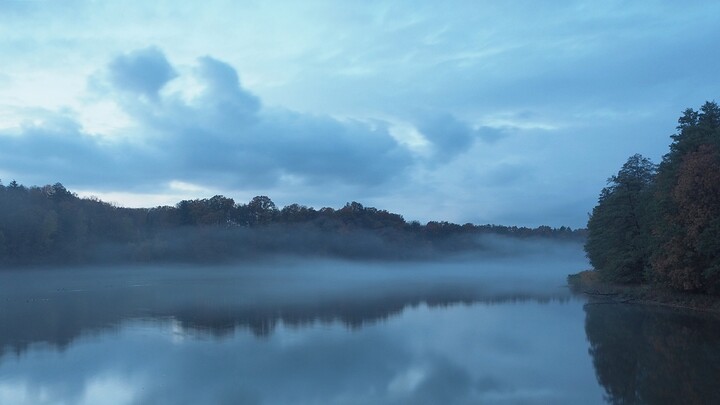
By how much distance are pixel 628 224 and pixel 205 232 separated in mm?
82104

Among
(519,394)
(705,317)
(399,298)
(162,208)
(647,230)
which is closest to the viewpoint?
(519,394)

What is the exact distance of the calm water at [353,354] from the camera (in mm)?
11984

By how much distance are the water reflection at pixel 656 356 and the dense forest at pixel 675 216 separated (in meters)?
2.19

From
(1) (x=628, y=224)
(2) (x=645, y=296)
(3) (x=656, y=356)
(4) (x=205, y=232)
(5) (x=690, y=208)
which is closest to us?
(3) (x=656, y=356)

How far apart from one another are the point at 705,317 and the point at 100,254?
78377 mm

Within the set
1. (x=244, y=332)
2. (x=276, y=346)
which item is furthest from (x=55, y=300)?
(x=276, y=346)

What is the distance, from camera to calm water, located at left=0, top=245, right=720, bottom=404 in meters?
12.0

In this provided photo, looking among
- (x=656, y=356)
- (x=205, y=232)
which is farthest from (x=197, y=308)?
(x=205, y=232)

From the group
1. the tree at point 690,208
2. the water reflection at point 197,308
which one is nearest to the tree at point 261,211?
the water reflection at point 197,308

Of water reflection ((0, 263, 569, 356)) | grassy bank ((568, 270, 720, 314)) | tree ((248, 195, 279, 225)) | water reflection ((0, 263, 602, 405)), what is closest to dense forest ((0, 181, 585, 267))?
tree ((248, 195, 279, 225))

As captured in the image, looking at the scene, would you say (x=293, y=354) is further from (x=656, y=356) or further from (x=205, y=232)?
(x=205, y=232)

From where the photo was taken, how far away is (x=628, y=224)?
118ft

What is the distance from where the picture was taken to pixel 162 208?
111875 mm

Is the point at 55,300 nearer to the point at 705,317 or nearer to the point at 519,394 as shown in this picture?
the point at 519,394
